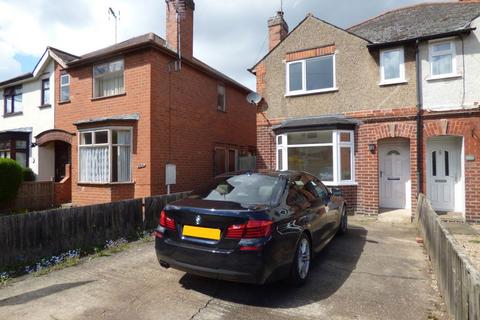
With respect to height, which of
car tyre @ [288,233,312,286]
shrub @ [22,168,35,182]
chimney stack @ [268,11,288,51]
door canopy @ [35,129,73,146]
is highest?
chimney stack @ [268,11,288,51]

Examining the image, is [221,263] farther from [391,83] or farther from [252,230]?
[391,83]

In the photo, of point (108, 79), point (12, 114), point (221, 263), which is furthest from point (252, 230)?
point (12, 114)

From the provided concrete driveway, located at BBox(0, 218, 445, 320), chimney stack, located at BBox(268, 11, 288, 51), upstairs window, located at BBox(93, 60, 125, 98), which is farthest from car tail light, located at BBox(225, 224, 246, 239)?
chimney stack, located at BBox(268, 11, 288, 51)

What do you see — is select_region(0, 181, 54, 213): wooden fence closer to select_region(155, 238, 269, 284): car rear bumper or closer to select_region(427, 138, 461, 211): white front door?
select_region(155, 238, 269, 284): car rear bumper

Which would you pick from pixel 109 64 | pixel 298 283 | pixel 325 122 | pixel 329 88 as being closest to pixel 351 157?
pixel 325 122

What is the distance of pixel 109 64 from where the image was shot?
37.2 feet

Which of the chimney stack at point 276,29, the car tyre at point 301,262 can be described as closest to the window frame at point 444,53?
the chimney stack at point 276,29

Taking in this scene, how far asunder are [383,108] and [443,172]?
2600 millimetres

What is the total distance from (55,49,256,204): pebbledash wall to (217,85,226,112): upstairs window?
1.03 ft

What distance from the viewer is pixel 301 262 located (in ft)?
13.6

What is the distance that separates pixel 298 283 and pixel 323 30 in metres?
9.06

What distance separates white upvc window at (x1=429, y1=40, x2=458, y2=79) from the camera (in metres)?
8.70

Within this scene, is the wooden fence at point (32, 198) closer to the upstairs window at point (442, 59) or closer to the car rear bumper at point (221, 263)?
the car rear bumper at point (221, 263)

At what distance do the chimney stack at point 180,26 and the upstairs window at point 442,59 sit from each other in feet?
28.3
